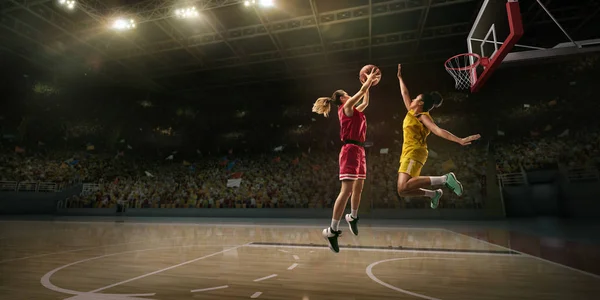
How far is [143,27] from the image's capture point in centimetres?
1126

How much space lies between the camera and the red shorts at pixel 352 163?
2789 millimetres

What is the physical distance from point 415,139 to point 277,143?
13737 millimetres

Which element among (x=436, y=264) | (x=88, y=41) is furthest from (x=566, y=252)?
(x=88, y=41)

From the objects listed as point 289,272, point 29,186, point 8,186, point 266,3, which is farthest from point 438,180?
point 8,186

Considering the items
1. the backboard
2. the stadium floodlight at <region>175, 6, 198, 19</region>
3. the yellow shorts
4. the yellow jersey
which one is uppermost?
the stadium floodlight at <region>175, 6, 198, 19</region>

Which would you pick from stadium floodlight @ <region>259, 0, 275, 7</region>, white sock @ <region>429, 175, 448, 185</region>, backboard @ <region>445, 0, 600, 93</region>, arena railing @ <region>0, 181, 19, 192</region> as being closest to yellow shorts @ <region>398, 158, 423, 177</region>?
white sock @ <region>429, 175, 448, 185</region>

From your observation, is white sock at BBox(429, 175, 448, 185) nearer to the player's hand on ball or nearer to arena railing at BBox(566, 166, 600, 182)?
the player's hand on ball

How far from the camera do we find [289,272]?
338 centimetres

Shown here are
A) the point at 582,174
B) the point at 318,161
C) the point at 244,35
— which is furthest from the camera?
the point at 318,161

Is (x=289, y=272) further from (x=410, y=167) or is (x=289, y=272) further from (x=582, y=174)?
(x=582, y=174)

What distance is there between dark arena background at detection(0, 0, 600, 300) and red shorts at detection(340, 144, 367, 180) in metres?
1.02

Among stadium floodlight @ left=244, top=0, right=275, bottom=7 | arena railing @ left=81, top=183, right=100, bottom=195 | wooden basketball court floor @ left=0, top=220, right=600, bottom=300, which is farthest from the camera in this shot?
arena railing @ left=81, top=183, right=100, bottom=195

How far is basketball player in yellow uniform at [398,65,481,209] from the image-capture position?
2691mm

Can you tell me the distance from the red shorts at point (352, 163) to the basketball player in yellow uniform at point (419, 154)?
1.14 ft
